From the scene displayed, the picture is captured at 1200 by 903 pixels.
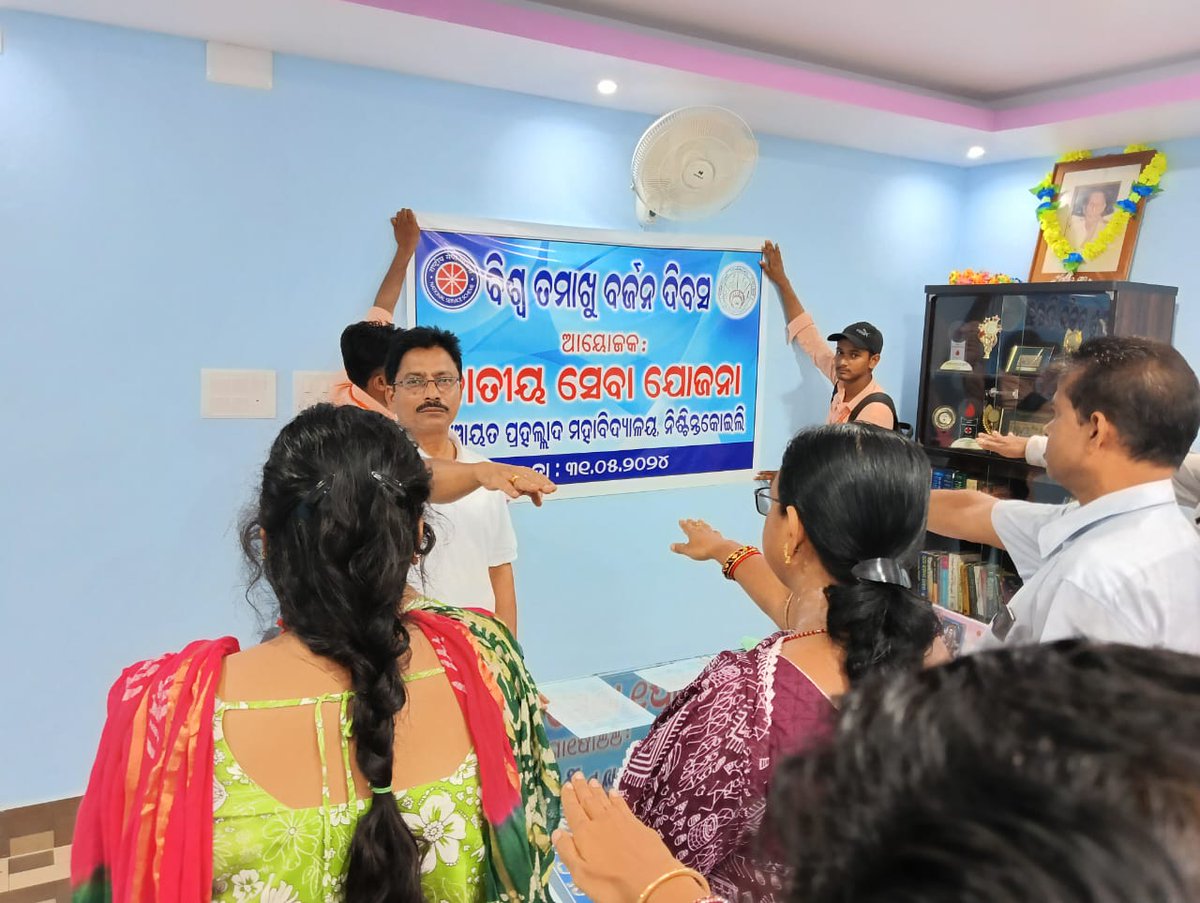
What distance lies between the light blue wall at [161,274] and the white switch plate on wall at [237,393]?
4cm

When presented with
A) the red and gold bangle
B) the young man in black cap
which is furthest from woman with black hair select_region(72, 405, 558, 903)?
the young man in black cap

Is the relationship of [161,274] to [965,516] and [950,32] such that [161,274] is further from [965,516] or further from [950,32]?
[950,32]

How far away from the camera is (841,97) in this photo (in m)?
3.14

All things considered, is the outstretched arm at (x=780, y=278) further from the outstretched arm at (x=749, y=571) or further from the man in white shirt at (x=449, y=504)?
the outstretched arm at (x=749, y=571)

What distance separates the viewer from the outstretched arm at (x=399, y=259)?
290 cm

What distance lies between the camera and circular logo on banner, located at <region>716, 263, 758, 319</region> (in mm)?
3602

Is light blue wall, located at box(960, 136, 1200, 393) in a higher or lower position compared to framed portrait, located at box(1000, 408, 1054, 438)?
higher

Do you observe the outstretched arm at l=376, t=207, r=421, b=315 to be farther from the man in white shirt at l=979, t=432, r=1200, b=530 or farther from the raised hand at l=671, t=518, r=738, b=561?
the man in white shirt at l=979, t=432, r=1200, b=530

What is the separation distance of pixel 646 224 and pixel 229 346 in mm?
1637

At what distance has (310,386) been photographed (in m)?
2.88

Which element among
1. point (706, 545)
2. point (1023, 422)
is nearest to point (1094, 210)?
point (1023, 422)

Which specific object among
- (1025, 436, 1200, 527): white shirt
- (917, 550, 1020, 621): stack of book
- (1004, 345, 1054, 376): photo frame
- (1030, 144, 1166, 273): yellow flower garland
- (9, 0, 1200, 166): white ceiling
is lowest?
(917, 550, 1020, 621): stack of book

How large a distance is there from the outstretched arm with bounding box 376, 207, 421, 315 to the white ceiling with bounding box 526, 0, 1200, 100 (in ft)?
2.74

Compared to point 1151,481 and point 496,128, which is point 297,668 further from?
point 496,128
